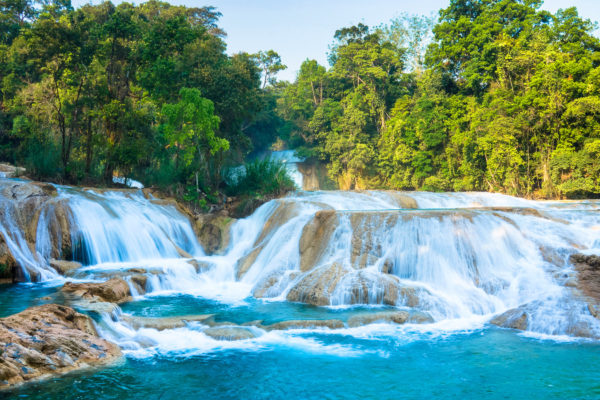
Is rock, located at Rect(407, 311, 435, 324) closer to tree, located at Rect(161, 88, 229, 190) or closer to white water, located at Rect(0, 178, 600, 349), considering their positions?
white water, located at Rect(0, 178, 600, 349)

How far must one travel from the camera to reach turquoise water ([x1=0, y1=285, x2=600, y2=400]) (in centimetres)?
421

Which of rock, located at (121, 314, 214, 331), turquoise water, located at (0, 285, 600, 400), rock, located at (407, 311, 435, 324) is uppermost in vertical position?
rock, located at (121, 314, 214, 331)

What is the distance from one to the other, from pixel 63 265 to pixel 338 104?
87.7ft

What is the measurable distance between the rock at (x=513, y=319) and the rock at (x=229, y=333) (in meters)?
3.81

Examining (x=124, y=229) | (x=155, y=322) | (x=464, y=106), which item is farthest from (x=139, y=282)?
(x=464, y=106)

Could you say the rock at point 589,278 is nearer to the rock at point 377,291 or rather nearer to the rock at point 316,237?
the rock at point 377,291

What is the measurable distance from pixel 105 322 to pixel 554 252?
26.1 feet

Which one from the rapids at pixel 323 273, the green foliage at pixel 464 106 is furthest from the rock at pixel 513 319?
the green foliage at pixel 464 106

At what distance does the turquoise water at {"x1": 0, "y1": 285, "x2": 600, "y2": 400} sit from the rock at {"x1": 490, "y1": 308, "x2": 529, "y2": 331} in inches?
9.4

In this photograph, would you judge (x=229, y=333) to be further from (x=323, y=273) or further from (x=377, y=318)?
(x=323, y=273)

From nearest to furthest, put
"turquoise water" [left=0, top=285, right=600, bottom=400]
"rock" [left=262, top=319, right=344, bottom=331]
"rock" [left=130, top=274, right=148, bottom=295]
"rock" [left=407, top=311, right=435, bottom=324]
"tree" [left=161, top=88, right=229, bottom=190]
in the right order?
"turquoise water" [left=0, top=285, right=600, bottom=400] < "rock" [left=262, top=319, right=344, bottom=331] < "rock" [left=407, top=311, right=435, bottom=324] < "rock" [left=130, top=274, right=148, bottom=295] < "tree" [left=161, top=88, right=229, bottom=190]

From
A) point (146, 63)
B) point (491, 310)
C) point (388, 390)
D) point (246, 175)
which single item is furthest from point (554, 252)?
point (146, 63)

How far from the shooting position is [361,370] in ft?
15.8

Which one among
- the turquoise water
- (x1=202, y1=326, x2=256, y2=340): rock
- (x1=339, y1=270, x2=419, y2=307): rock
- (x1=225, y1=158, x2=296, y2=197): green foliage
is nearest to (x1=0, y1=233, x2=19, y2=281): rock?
the turquoise water
